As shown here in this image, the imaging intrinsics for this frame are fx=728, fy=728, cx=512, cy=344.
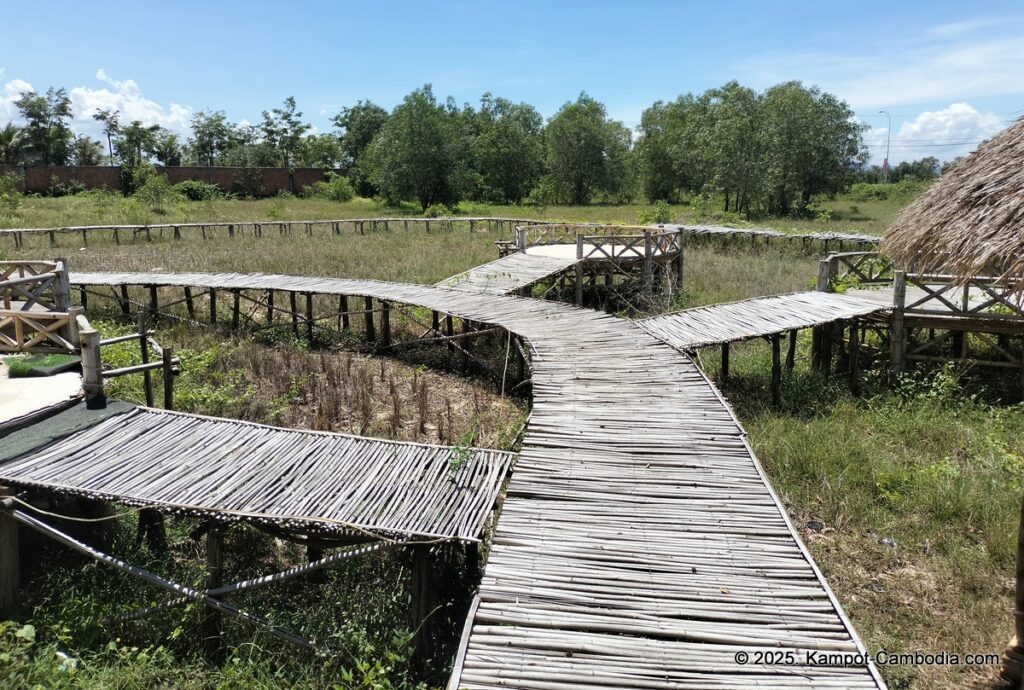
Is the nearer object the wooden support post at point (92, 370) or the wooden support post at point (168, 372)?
the wooden support post at point (92, 370)

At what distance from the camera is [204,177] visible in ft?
157

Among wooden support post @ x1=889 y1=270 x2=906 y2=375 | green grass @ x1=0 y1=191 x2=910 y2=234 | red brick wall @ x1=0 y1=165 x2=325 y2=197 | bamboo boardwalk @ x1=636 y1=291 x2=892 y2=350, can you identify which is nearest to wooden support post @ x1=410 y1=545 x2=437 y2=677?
bamboo boardwalk @ x1=636 y1=291 x2=892 y2=350

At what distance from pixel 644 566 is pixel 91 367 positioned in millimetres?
6418

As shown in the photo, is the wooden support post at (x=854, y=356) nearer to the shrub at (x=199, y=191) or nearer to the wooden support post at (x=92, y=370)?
the wooden support post at (x=92, y=370)

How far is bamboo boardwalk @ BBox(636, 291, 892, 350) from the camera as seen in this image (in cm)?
1069

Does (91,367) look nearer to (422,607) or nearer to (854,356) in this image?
(422,607)

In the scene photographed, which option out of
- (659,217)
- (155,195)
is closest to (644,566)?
(659,217)

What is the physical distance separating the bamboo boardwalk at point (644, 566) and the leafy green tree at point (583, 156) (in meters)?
49.9

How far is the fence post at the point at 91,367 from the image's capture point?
789cm

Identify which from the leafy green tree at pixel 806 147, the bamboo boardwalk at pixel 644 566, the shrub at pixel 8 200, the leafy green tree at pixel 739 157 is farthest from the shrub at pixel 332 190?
the bamboo boardwalk at pixel 644 566

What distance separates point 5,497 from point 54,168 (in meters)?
45.3

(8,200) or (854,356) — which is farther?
(8,200)

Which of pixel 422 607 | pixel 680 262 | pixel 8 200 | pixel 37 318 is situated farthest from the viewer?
pixel 8 200

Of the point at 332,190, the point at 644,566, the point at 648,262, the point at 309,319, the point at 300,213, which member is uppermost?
the point at 332,190
